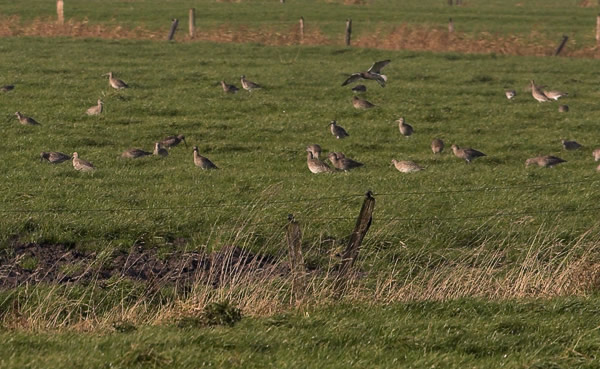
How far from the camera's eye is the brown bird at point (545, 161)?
25.3 metres

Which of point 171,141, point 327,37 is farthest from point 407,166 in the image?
point 327,37

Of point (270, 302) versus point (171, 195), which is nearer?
point (270, 302)

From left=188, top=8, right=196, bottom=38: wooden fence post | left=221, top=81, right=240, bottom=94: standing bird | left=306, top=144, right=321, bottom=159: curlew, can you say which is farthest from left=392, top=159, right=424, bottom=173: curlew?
left=188, top=8, right=196, bottom=38: wooden fence post

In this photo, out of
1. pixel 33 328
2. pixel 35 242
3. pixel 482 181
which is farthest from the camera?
pixel 482 181

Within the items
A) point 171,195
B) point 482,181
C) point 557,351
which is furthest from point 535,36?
point 557,351

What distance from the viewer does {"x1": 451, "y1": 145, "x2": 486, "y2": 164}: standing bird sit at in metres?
26.3

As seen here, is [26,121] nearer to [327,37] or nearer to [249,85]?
[249,85]

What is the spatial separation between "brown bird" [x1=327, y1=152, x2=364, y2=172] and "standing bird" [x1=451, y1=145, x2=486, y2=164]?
2.81m

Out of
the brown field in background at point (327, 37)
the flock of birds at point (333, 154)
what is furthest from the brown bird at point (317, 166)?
the brown field in background at point (327, 37)

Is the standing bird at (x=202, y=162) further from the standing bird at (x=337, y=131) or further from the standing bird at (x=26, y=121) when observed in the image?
the standing bird at (x=26, y=121)

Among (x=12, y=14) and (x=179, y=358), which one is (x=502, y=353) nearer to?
(x=179, y=358)

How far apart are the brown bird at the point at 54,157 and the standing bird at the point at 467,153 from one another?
9.43 meters

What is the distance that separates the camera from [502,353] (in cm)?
1153

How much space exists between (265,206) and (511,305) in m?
7.66
